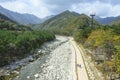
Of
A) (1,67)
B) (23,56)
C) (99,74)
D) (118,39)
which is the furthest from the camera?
(23,56)

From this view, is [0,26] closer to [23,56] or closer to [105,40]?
[23,56]

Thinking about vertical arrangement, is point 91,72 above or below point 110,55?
below

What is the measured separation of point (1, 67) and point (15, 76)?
36.7ft

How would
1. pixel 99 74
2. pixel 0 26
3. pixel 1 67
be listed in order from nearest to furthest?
pixel 99 74
pixel 1 67
pixel 0 26

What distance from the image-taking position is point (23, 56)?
84250mm

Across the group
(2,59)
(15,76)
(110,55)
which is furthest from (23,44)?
(110,55)

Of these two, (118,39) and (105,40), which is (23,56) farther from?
(118,39)

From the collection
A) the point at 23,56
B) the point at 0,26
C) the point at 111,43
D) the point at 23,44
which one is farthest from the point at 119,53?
the point at 0,26

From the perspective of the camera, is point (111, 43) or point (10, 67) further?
point (10, 67)

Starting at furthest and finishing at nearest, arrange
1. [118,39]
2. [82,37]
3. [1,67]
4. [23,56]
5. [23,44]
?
[82,37] → [23,44] → [23,56] → [1,67] → [118,39]

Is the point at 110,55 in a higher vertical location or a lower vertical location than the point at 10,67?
higher

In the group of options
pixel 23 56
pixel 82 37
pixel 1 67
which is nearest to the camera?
pixel 1 67

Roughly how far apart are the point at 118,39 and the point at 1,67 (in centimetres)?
3097

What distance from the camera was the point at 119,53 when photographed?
3362cm
